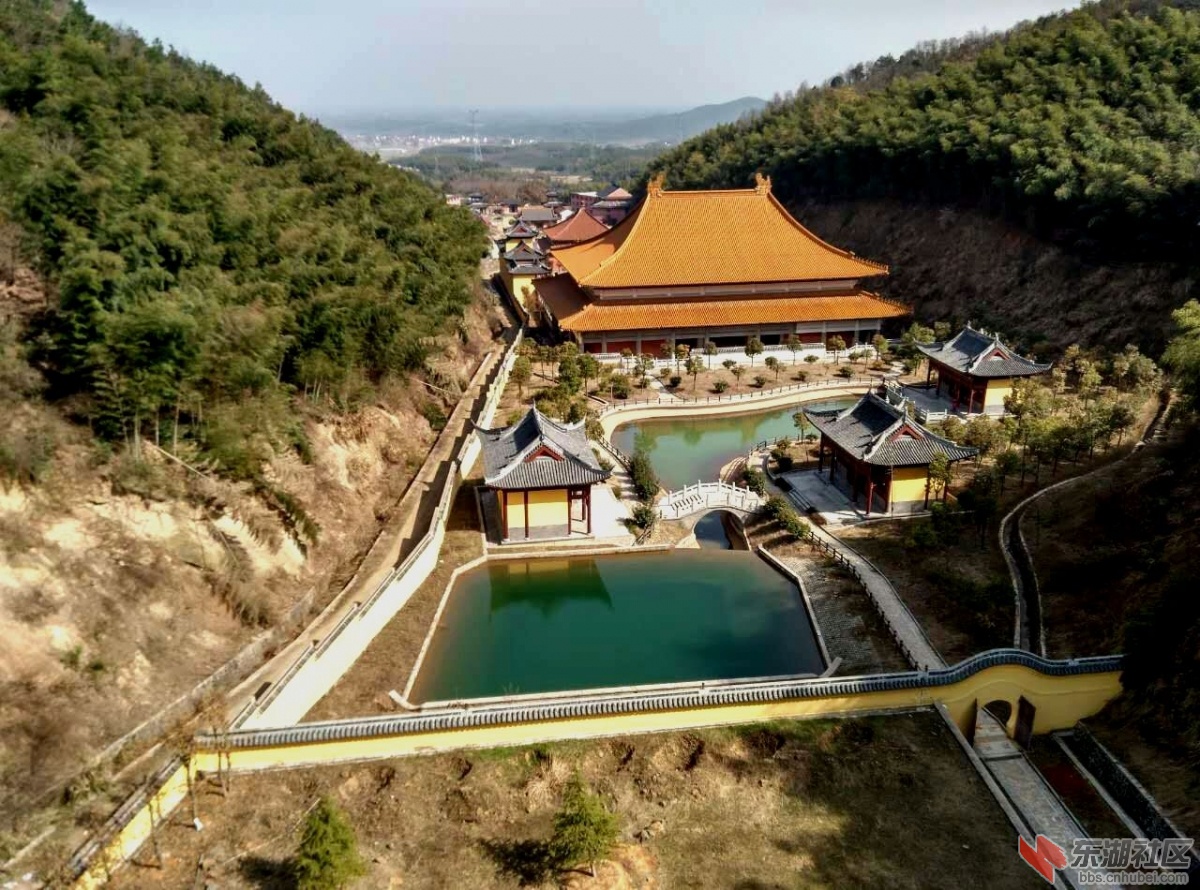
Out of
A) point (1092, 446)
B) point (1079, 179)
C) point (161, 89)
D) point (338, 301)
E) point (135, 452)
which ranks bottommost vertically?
point (1092, 446)

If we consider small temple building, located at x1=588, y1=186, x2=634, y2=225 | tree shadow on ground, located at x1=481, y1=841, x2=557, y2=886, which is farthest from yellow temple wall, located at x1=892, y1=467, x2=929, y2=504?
small temple building, located at x1=588, y1=186, x2=634, y2=225

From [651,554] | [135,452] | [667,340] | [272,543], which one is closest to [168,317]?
[135,452]

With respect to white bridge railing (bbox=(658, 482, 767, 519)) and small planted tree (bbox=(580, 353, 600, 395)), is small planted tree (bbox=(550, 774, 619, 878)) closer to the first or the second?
white bridge railing (bbox=(658, 482, 767, 519))

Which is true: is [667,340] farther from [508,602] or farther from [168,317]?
[168,317]

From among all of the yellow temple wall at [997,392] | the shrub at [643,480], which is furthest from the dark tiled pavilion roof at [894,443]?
the yellow temple wall at [997,392]

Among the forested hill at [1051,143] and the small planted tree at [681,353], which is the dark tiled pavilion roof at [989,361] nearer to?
the forested hill at [1051,143]
